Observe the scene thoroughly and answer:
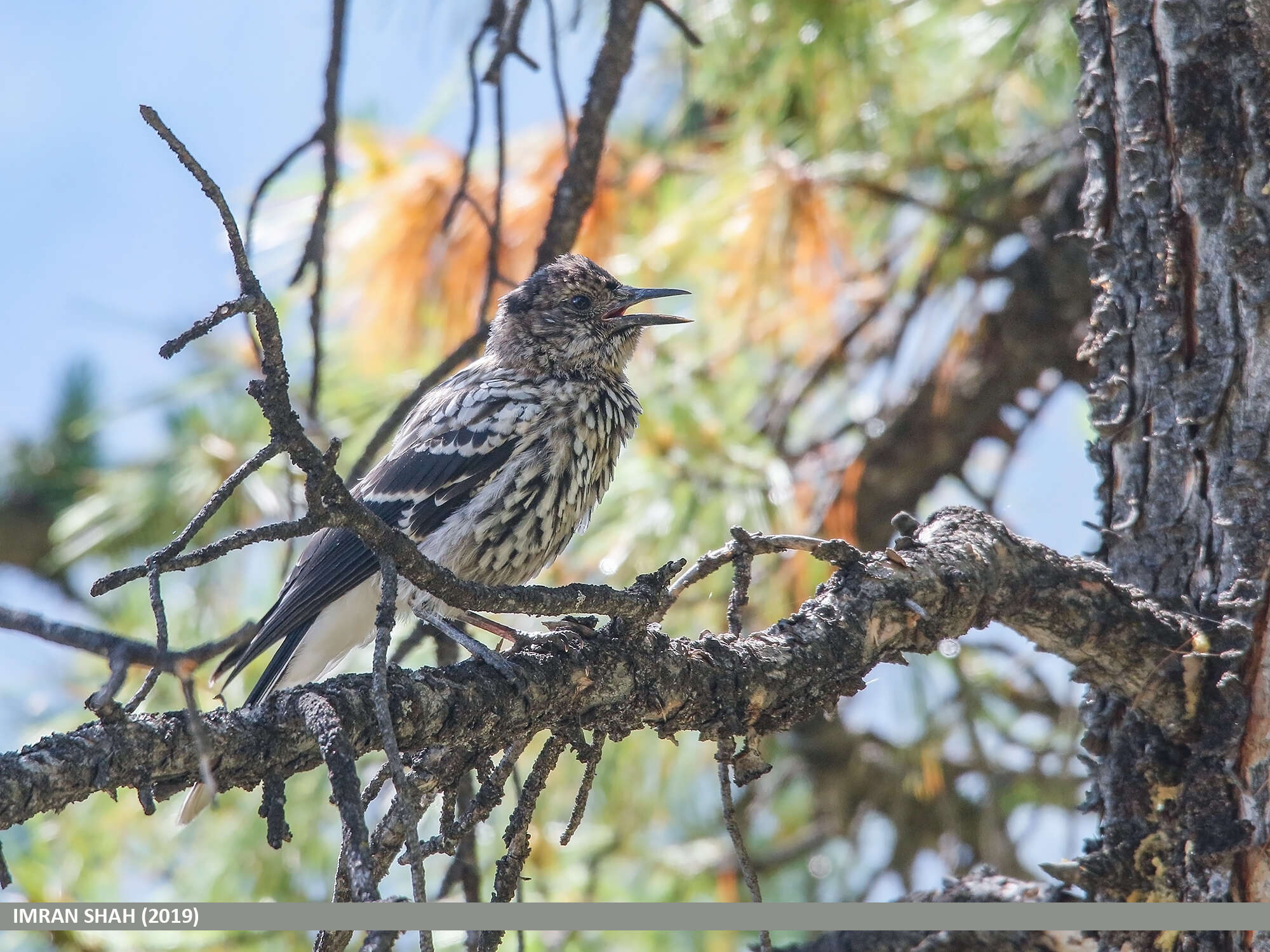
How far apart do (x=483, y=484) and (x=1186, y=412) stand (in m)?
1.65

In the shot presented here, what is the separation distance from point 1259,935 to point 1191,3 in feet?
5.54

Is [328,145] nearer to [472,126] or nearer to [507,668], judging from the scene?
[472,126]

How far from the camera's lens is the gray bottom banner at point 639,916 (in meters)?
1.62

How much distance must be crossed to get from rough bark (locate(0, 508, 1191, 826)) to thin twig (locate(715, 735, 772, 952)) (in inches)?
2.7

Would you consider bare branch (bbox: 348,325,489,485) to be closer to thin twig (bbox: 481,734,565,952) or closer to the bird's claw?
the bird's claw

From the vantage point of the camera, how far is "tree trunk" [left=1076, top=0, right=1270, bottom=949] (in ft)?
7.41

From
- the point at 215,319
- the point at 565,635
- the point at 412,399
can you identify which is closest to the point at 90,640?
the point at 215,319

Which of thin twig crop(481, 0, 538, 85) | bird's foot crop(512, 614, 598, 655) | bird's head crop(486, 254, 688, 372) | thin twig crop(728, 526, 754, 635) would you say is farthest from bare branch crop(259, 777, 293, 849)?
bird's head crop(486, 254, 688, 372)

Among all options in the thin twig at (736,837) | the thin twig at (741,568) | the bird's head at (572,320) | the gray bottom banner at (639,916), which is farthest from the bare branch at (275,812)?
the bird's head at (572,320)

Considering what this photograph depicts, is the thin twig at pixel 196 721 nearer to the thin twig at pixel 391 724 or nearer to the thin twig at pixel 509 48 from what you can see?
the thin twig at pixel 391 724

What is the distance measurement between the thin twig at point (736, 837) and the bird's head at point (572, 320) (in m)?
1.71

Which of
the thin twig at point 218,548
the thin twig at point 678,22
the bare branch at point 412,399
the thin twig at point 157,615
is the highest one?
the thin twig at point 678,22

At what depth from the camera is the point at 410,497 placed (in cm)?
330

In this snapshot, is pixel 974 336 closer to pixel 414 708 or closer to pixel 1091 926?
pixel 1091 926
